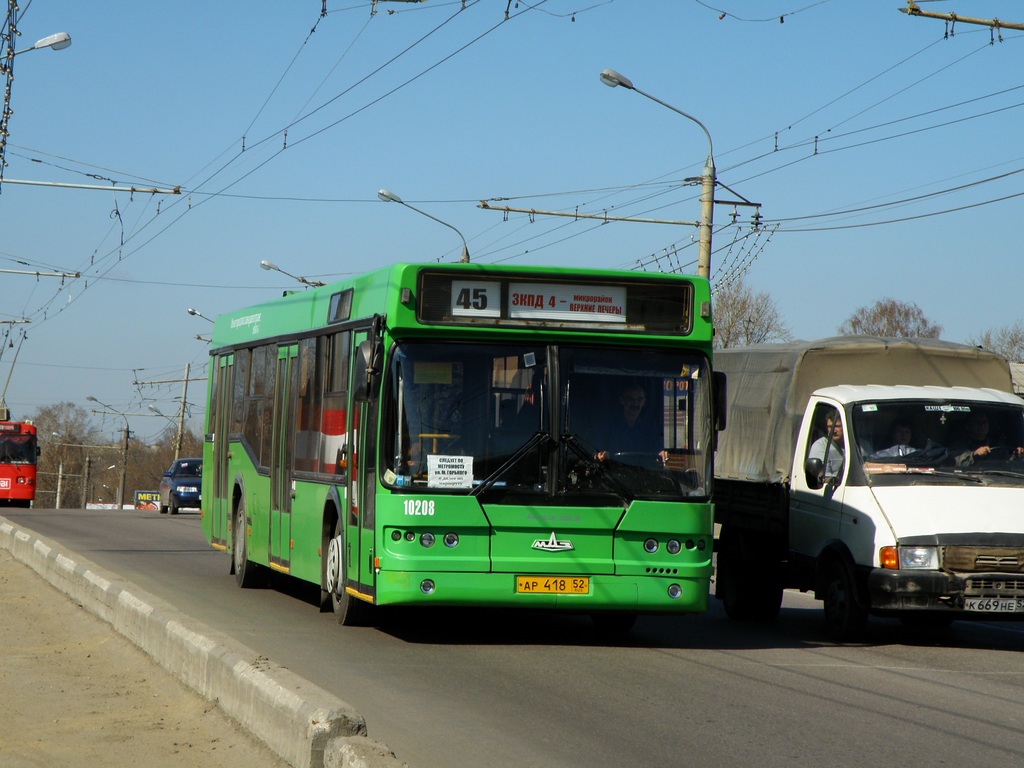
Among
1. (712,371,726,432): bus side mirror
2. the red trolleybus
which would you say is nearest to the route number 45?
(712,371,726,432): bus side mirror

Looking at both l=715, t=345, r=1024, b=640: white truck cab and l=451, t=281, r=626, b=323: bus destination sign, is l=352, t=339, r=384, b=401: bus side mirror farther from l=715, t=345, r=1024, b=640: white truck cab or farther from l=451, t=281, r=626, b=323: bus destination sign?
l=715, t=345, r=1024, b=640: white truck cab

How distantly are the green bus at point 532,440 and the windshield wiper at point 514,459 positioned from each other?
0.4 inches

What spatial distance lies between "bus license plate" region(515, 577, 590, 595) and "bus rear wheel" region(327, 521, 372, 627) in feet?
6.32

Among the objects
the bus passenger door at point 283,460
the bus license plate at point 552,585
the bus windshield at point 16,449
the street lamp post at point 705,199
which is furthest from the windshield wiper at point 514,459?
the bus windshield at point 16,449

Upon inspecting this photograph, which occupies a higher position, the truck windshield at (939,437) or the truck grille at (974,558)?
the truck windshield at (939,437)

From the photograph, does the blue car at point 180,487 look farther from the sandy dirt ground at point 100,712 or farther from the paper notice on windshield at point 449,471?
the paper notice on windshield at point 449,471

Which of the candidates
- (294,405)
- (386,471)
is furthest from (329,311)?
(386,471)

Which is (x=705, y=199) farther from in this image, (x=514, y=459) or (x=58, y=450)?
(x=58, y=450)

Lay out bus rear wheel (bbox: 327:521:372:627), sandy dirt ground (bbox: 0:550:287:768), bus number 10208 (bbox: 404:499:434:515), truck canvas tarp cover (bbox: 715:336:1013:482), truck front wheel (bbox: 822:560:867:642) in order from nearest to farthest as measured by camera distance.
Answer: sandy dirt ground (bbox: 0:550:287:768) → bus number 10208 (bbox: 404:499:434:515) → truck front wheel (bbox: 822:560:867:642) → bus rear wheel (bbox: 327:521:372:627) → truck canvas tarp cover (bbox: 715:336:1013:482)

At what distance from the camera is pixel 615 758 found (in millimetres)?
7129

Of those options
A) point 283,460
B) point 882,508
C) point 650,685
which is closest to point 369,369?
point 650,685

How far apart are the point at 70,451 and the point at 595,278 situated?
416 feet

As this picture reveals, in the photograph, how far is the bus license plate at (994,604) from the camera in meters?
11.6

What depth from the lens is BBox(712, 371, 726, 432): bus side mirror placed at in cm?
1164
